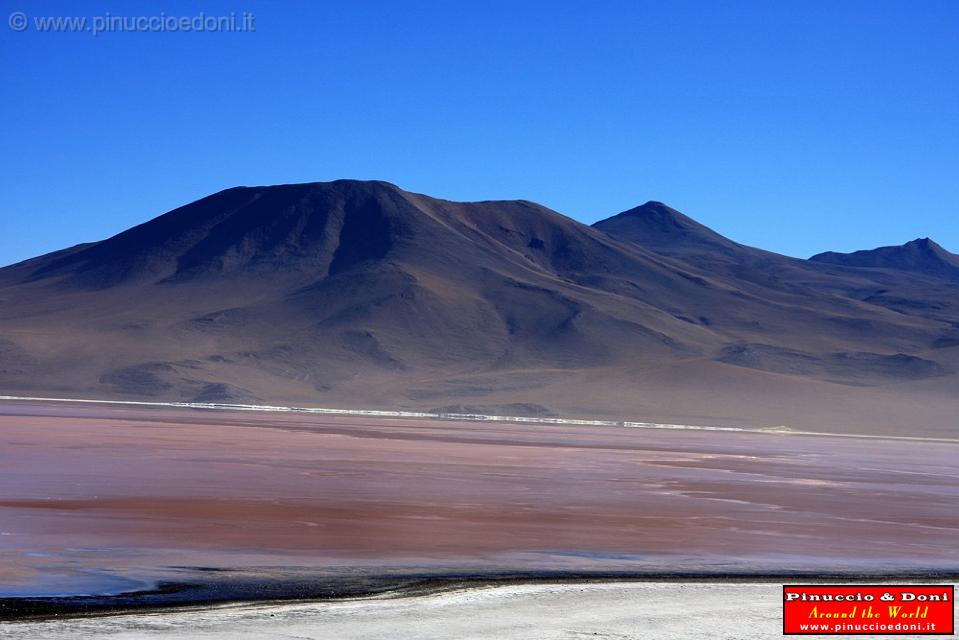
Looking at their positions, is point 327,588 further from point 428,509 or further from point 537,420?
point 537,420

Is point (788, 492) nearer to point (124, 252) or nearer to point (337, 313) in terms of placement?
point (337, 313)

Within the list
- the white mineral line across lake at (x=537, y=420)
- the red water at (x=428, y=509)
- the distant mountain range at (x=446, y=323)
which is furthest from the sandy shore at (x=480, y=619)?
the distant mountain range at (x=446, y=323)

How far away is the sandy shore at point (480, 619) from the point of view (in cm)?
1084

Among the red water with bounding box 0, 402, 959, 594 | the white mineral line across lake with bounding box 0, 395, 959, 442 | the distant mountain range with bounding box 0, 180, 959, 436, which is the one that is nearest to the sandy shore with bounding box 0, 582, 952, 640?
the red water with bounding box 0, 402, 959, 594

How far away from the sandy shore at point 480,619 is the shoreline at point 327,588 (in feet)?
1.11

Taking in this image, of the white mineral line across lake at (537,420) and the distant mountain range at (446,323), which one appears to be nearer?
the white mineral line across lake at (537,420)

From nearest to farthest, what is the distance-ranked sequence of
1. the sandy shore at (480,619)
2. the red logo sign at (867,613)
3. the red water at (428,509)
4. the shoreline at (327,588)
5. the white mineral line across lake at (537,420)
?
1. the sandy shore at (480,619)
2. the red logo sign at (867,613)
3. the shoreline at (327,588)
4. the red water at (428,509)
5. the white mineral line across lake at (537,420)

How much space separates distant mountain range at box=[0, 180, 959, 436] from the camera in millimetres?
99688

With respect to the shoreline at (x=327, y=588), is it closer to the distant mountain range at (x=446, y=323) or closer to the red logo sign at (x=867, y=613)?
the red logo sign at (x=867, y=613)

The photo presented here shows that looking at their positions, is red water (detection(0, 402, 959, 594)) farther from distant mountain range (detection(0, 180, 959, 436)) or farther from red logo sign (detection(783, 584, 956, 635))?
distant mountain range (detection(0, 180, 959, 436))

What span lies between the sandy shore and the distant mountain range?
76.9 metres

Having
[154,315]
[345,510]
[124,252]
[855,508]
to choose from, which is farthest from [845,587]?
[124,252]

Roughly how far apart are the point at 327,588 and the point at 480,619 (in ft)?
7.78

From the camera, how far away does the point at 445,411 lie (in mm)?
92812
